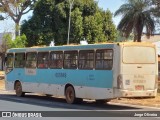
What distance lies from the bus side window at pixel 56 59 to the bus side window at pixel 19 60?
3191mm

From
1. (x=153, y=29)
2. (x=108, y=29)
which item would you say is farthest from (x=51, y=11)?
(x=153, y=29)

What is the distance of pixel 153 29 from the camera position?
4862cm

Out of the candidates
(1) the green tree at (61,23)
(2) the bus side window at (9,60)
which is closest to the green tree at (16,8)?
(1) the green tree at (61,23)

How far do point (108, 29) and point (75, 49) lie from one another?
3148 cm

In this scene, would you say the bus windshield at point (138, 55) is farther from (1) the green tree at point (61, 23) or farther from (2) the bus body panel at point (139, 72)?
(1) the green tree at point (61, 23)

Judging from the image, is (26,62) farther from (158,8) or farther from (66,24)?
(66,24)

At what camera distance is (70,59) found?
918 inches

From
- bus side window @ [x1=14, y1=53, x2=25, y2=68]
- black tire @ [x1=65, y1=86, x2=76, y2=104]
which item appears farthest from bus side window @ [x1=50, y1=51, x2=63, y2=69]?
bus side window @ [x1=14, y1=53, x2=25, y2=68]

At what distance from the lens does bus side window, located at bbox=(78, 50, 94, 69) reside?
22.0m

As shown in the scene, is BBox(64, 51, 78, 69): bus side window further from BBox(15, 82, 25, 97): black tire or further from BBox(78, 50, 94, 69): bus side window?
BBox(15, 82, 25, 97): black tire

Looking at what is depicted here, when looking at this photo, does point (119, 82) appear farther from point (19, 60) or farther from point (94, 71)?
point (19, 60)

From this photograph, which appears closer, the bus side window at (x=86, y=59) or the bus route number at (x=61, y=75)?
the bus side window at (x=86, y=59)

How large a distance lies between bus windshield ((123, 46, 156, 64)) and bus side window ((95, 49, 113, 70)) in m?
0.69

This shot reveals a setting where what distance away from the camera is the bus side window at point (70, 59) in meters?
23.0
